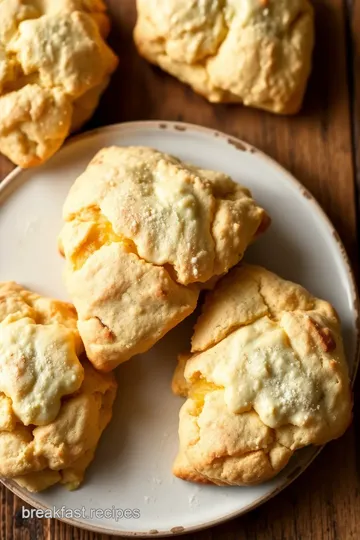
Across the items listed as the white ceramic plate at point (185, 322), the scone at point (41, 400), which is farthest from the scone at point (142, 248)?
the white ceramic plate at point (185, 322)

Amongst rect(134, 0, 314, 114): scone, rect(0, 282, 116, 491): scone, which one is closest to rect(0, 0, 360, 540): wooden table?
rect(134, 0, 314, 114): scone

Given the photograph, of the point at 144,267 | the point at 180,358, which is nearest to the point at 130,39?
the point at 144,267

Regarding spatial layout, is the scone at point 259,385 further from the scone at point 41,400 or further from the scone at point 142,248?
the scone at point 41,400

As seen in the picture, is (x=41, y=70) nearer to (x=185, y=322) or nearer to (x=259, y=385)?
(x=185, y=322)

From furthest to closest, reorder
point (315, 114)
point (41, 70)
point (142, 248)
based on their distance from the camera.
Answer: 1. point (315, 114)
2. point (41, 70)
3. point (142, 248)

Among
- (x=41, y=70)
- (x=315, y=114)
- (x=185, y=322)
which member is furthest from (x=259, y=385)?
(x=41, y=70)

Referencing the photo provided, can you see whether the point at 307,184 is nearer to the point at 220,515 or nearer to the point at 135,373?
the point at 135,373

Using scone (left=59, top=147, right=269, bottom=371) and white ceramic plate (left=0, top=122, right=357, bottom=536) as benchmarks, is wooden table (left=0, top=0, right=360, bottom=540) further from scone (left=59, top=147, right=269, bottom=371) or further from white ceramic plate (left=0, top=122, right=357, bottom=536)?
scone (left=59, top=147, right=269, bottom=371)
